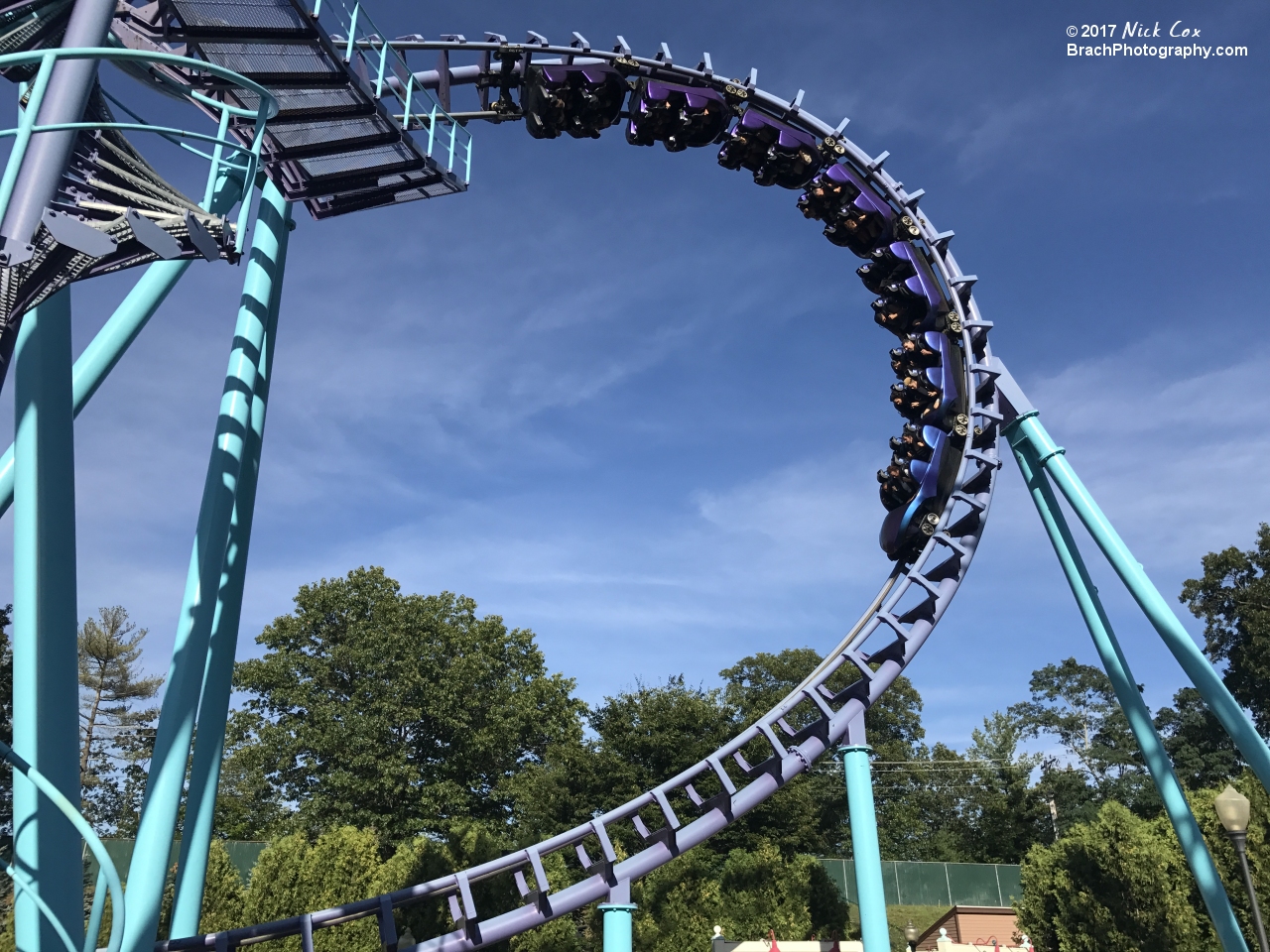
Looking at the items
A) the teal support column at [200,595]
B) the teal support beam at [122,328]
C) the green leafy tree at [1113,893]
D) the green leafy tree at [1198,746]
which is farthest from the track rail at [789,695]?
the green leafy tree at [1198,746]

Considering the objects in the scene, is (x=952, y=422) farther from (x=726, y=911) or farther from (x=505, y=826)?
(x=505, y=826)

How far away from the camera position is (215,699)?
7406mm

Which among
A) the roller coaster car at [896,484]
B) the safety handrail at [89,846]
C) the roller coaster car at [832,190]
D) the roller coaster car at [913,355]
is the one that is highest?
the roller coaster car at [832,190]

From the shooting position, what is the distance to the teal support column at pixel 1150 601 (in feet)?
28.0

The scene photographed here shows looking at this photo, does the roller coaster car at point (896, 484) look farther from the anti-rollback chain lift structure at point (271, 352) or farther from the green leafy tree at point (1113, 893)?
the green leafy tree at point (1113, 893)

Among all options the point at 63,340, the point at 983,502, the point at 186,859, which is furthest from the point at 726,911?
the point at 63,340

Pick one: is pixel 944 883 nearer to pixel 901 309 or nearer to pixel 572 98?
pixel 901 309

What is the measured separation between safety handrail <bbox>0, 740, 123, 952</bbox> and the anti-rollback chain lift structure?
2 cm

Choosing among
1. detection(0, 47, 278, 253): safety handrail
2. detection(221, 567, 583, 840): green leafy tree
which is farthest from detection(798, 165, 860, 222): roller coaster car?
detection(221, 567, 583, 840): green leafy tree

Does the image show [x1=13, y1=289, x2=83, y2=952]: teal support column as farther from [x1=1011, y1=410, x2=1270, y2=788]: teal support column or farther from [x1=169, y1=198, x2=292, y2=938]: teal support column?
[x1=1011, y1=410, x2=1270, y2=788]: teal support column

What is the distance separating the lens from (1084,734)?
153ft

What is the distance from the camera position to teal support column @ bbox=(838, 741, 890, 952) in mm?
8602

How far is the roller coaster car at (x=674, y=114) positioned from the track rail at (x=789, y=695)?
0.21 meters

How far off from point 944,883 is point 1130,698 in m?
22.1
